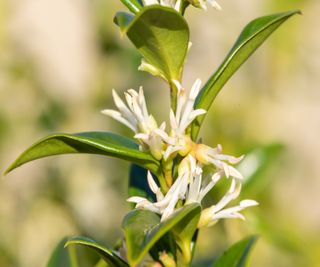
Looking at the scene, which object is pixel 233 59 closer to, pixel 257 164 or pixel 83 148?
pixel 83 148

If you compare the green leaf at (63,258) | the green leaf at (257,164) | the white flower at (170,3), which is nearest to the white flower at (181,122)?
the white flower at (170,3)

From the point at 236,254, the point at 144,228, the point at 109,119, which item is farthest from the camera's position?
the point at 109,119

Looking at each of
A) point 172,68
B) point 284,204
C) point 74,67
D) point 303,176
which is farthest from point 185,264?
point 74,67

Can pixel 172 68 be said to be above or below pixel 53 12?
above

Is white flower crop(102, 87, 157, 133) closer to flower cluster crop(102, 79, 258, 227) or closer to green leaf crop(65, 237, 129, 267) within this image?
flower cluster crop(102, 79, 258, 227)

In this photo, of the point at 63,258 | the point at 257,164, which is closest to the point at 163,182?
the point at 63,258

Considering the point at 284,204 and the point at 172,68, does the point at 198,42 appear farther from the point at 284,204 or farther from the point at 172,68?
the point at 172,68

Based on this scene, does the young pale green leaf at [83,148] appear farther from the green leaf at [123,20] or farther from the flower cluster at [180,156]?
the green leaf at [123,20]

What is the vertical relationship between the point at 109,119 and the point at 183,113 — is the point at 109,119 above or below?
below
